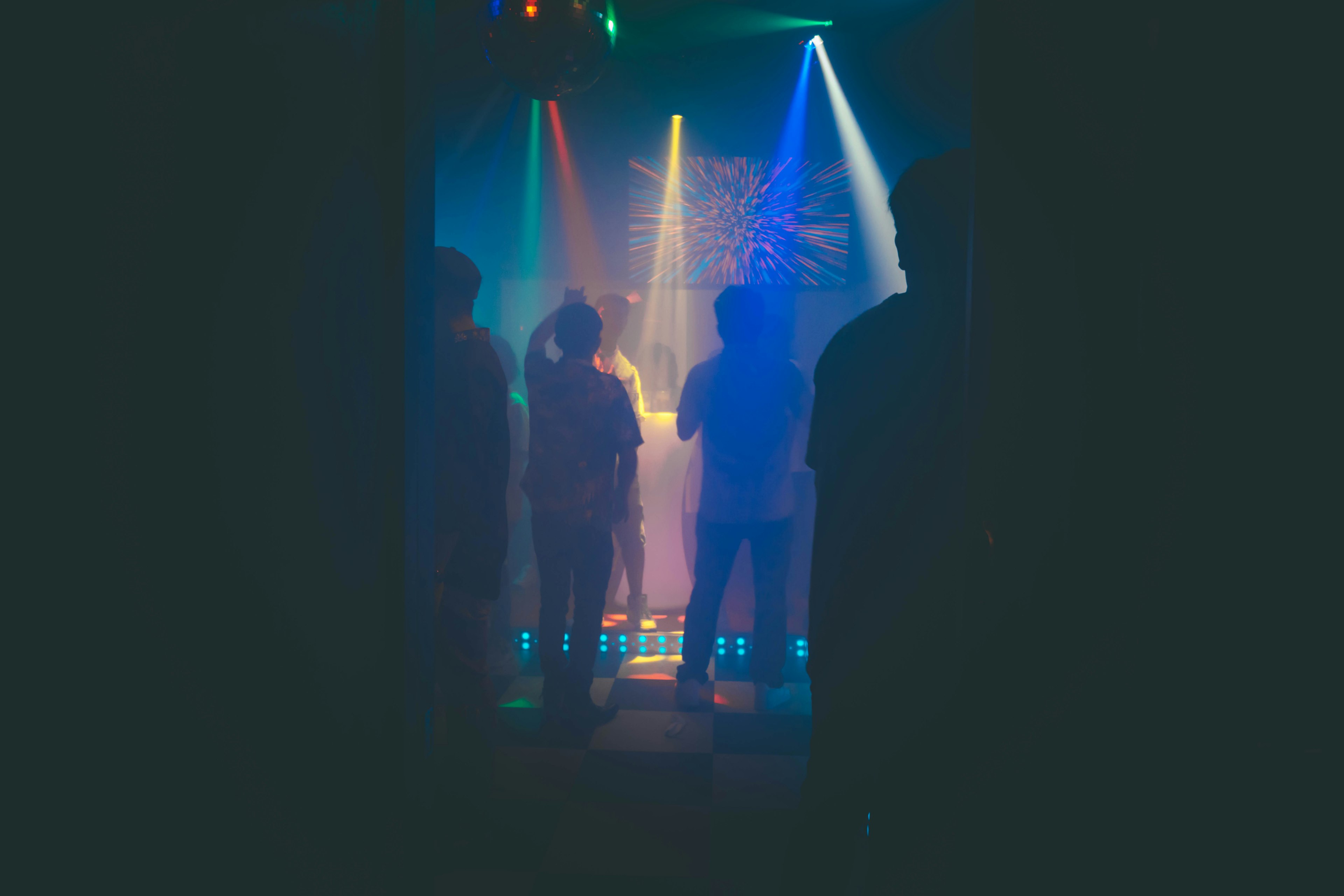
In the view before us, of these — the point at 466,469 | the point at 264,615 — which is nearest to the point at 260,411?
the point at 264,615

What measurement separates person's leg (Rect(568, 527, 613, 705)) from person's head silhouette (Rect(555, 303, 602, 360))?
1.71 feet

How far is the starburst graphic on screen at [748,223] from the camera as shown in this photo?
5.16 feet

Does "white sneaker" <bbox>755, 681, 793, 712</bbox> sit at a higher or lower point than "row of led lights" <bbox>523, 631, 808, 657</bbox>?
lower

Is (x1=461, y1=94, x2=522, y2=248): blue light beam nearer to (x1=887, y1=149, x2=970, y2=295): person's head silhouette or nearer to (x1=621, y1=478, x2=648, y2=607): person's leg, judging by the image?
(x1=621, y1=478, x2=648, y2=607): person's leg

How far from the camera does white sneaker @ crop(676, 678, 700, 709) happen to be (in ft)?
5.43

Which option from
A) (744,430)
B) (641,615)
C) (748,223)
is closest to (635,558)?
(641,615)

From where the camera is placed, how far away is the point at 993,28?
798 millimetres

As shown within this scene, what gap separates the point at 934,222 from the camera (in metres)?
1.12

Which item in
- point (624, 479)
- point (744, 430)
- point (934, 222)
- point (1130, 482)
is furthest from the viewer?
point (624, 479)

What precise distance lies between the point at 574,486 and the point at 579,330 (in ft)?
1.47

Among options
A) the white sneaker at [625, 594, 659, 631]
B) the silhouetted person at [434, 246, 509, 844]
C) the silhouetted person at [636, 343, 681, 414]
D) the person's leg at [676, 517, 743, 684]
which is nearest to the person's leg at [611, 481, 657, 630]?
the white sneaker at [625, 594, 659, 631]

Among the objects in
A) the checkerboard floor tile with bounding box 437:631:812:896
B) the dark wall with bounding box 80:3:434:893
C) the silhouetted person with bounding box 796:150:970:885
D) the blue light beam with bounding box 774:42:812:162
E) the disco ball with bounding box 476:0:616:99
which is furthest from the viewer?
the blue light beam with bounding box 774:42:812:162

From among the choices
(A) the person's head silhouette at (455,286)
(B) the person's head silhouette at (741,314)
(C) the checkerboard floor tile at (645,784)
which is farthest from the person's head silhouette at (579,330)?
(C) the checkerboard floor tile at (645,784)

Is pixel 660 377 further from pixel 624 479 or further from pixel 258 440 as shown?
pixel 258 440
